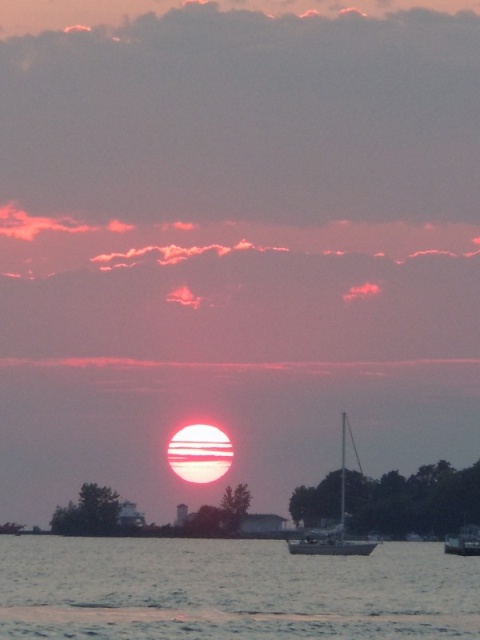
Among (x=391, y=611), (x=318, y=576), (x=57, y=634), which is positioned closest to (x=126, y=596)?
(x=391, y=611)

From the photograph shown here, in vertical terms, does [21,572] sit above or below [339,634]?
above

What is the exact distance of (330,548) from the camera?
180500 millimetres

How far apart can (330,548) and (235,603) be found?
279 ft

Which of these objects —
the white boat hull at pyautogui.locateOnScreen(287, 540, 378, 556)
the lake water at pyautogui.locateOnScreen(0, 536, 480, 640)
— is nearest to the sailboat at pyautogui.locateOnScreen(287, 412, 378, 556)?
the white boat hull at pyautogui.locateOnScreen(287, 540, 378, 556)

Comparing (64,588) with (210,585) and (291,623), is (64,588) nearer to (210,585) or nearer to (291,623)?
(210,585)

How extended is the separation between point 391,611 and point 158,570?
203 ft

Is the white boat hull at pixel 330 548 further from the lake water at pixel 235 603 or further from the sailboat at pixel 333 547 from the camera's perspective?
the lake water at pixel 235 603

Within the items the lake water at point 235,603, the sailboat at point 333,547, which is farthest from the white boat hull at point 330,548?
the lake water at point 235,603

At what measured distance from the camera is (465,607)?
97.0 metres

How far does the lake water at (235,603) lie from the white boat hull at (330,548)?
20.9 m

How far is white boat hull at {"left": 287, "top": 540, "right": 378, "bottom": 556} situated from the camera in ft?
589

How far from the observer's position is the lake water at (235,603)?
76000mm

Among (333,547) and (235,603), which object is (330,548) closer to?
(333,547)

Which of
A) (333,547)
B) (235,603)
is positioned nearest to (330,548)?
(333,547)
